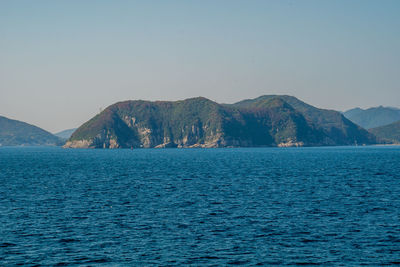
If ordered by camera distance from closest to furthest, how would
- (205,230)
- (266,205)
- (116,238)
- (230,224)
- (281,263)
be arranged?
(281,263)
(116,238)
(205,230)
(230,224)
(266,205)

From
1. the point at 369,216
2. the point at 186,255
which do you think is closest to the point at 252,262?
the point at 186,255

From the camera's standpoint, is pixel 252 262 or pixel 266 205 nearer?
pixel 252 262

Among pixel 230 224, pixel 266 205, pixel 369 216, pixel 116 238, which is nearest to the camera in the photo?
pixel 116 238

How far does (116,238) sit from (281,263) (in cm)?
1626

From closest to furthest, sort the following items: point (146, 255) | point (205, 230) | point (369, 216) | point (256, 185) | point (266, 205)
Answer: point (146, 255)
point (205, 230)
point (369, 216)
point (266, 205)
point (256, 185)

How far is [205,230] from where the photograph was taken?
44.9m

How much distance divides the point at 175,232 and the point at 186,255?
8.30 m

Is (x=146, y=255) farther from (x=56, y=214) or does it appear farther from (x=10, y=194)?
(x=10, y=194)

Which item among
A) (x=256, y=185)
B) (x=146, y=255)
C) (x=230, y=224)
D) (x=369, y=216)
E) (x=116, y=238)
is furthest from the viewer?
(x=256, y=185)

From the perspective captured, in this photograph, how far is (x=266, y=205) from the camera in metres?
61.2

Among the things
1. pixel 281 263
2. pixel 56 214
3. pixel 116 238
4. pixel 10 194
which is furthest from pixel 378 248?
pixel 10 194

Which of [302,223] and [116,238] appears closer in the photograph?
[116,238]

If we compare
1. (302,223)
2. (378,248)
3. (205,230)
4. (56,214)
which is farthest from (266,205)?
(56,214)

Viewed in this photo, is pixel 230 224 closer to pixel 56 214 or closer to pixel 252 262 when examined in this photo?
pixel 252 262
